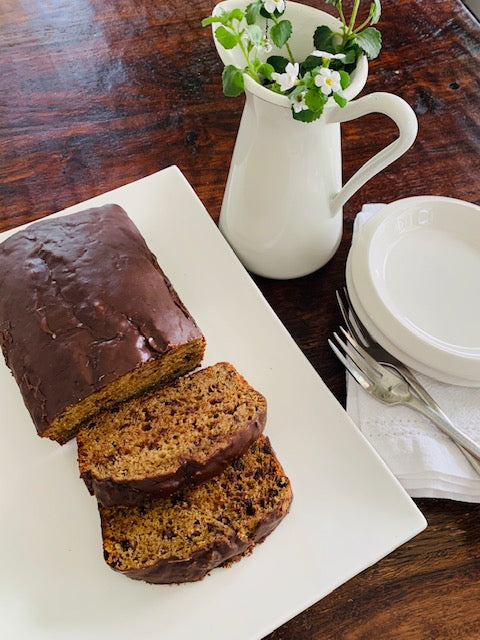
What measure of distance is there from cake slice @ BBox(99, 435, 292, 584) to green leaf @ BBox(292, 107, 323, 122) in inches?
23.7

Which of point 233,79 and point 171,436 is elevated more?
point 233,79

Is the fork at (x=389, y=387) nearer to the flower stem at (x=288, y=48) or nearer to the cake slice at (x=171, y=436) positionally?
the cake slice at (x=171, y=436)

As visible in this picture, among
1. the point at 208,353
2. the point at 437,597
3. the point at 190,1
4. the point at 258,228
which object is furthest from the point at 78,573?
the point at 190,1

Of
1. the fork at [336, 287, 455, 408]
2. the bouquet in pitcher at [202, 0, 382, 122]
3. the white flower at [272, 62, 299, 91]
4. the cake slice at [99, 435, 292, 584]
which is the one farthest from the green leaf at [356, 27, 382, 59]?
the cake slice at [99, 435, 292, 584]

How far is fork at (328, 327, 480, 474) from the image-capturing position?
129cm

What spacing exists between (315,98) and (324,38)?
17 cm

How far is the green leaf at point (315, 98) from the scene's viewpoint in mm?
1102

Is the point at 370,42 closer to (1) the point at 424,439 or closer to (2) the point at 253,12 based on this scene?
(2) the point at 253,12

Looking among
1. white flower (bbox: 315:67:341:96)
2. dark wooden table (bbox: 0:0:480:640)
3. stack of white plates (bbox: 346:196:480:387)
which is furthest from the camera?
dark wooden table (bbox: 0:0:480:640)

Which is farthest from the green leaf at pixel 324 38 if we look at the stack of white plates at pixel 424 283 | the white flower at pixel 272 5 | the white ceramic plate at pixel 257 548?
the white ceramic plate at pixel 257 548

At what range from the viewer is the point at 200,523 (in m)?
1.15

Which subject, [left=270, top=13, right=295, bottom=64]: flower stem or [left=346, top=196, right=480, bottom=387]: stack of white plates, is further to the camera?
[left=346, top=196, right=480, bottom=387]: stack of white plates

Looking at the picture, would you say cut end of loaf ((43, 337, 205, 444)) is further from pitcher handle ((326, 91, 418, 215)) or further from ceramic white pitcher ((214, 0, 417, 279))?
pitcher handle ((326, 91, 418, 215))

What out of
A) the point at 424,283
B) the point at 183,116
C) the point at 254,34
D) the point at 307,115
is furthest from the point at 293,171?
the point at 183,116
